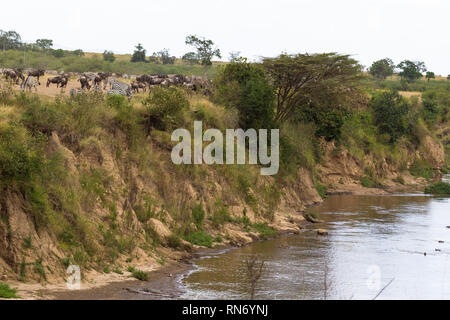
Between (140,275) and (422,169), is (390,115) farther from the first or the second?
(140,275)

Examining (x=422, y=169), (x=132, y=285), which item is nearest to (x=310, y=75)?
(x=422, y=169)

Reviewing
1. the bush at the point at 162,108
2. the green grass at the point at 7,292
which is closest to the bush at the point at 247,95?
the bush at the point at 162,108

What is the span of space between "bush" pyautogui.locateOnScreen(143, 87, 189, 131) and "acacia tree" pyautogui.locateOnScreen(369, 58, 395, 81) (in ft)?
229

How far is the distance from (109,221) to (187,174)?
511 cm

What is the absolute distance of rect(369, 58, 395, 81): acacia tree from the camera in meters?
88.3

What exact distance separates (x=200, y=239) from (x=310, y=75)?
15.3 metres

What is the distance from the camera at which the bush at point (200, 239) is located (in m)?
19.5

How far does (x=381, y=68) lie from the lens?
88.6 meters

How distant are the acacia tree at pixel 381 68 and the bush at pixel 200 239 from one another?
72545mm

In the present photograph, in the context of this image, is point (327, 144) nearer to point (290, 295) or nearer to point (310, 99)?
point (310, 99)

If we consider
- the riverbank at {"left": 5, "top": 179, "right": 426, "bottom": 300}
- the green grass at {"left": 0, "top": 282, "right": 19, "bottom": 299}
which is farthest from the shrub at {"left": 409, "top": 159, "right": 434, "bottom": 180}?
the green grass at {"left": 0, "top": 282, "right": 19, "bottom": 299}

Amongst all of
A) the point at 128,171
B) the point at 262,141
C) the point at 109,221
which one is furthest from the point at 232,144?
the point at 109,221

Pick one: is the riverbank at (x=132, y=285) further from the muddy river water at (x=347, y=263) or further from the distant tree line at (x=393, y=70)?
the distant tree line at (x=393, y=70)

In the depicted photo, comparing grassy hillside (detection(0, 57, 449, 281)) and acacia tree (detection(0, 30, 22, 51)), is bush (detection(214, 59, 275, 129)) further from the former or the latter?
acacia tree (detection(0, 30, 22, 51))
